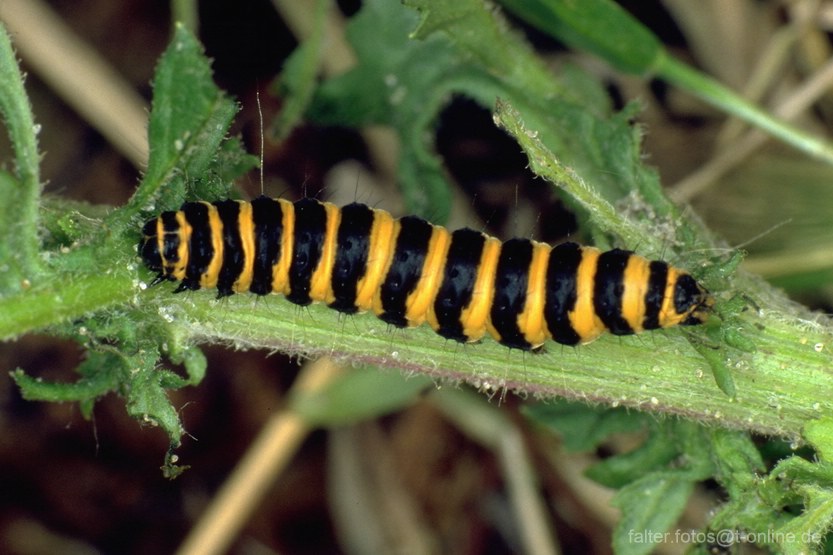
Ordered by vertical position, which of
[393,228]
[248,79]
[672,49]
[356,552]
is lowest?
[356,552]

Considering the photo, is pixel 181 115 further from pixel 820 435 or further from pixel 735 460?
pixel 820 435

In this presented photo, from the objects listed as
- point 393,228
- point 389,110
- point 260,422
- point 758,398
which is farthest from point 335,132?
point 758,398

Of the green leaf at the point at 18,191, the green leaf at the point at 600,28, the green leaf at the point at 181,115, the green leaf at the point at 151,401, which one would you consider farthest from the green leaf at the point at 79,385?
the green leaf at the point at 600,28

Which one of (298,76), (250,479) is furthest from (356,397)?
(298,76)

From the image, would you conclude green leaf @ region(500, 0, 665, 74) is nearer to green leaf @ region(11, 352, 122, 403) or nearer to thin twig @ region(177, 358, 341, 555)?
thin twig @ region(177, 358, 341, 555)

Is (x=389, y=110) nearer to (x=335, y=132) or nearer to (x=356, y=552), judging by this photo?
(x=335, y=132)

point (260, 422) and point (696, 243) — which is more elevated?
point (696, 243)
